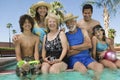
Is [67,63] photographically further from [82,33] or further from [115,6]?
[115,6]

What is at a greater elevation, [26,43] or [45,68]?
[26,43]

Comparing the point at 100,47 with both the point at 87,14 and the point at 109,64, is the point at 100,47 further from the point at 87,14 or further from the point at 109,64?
the point at 87,14

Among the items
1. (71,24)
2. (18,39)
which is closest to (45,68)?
(18,39)

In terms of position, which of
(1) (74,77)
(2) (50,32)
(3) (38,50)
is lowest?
(1) (74,77)

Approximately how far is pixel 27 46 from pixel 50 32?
0.62m

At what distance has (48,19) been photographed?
21.6ft

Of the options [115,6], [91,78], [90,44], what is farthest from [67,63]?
[115,6]

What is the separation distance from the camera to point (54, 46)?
6.57 meters

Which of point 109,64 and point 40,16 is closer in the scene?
point 109,64

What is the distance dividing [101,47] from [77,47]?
0.94 meters

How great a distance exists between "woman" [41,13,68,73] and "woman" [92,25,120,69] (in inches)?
44.8

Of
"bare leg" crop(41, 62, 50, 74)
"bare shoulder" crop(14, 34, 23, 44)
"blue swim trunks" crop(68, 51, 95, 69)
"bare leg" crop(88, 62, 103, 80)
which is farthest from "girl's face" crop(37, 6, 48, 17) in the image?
"bare leg" crop(88, 62, 103, 80)

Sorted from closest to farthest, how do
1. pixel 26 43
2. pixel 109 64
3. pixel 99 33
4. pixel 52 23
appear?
pixel 52 23 < pixel 26 43 < pixel 109 64 < pixel 99 33

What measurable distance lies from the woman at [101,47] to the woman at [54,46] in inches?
44.8
